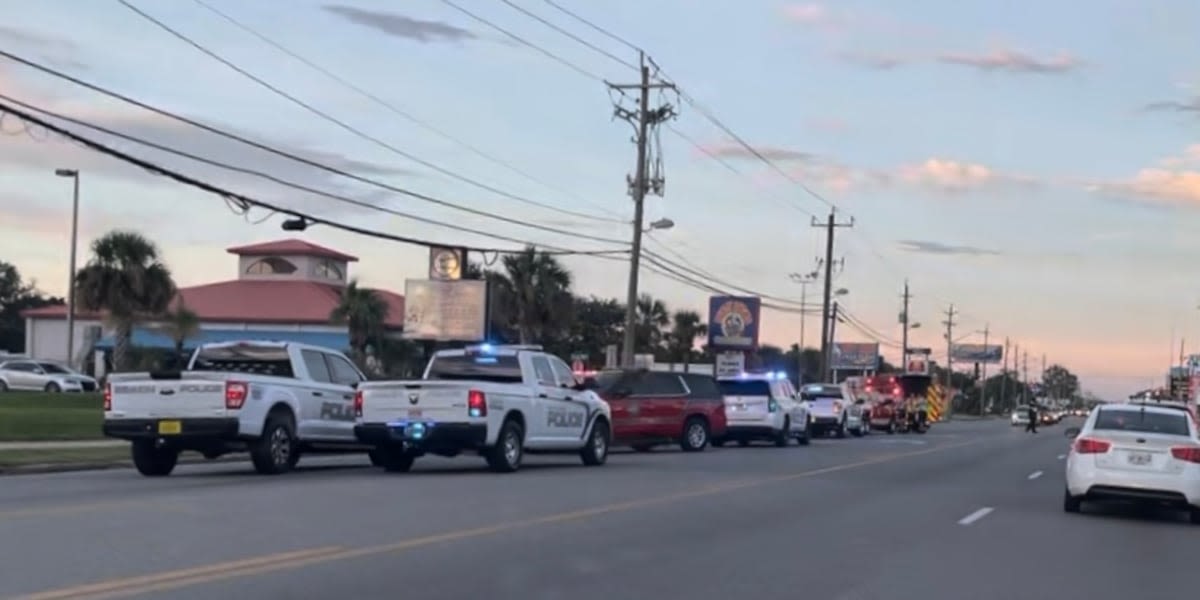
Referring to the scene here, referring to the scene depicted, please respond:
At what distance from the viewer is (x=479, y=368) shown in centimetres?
2412

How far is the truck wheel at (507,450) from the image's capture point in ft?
75.2

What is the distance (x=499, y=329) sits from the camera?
6172cm

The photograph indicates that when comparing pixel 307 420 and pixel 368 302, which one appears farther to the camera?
pixel 368 302

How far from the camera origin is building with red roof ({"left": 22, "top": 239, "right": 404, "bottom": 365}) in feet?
259

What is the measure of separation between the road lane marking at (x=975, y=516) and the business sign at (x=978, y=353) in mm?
160207

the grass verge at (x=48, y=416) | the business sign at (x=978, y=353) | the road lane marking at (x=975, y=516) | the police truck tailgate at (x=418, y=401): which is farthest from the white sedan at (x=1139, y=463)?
the business sign at (x=978, y=353)

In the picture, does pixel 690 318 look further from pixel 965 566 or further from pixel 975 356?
pixel 975 356

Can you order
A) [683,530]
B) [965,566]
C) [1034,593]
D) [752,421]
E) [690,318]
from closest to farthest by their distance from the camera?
[1034,593] < [965,566] < [683,530] < [752,421] < [690,318]

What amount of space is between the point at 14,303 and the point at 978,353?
10845 centimetres

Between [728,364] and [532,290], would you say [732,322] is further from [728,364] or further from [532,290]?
[532,290]

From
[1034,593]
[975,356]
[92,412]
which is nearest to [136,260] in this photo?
[92,412]

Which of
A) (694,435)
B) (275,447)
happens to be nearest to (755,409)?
(694,435)

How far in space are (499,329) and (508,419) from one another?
3857 cm

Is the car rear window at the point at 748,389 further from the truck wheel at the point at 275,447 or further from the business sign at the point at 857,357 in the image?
the business sign at the point at 857,357
